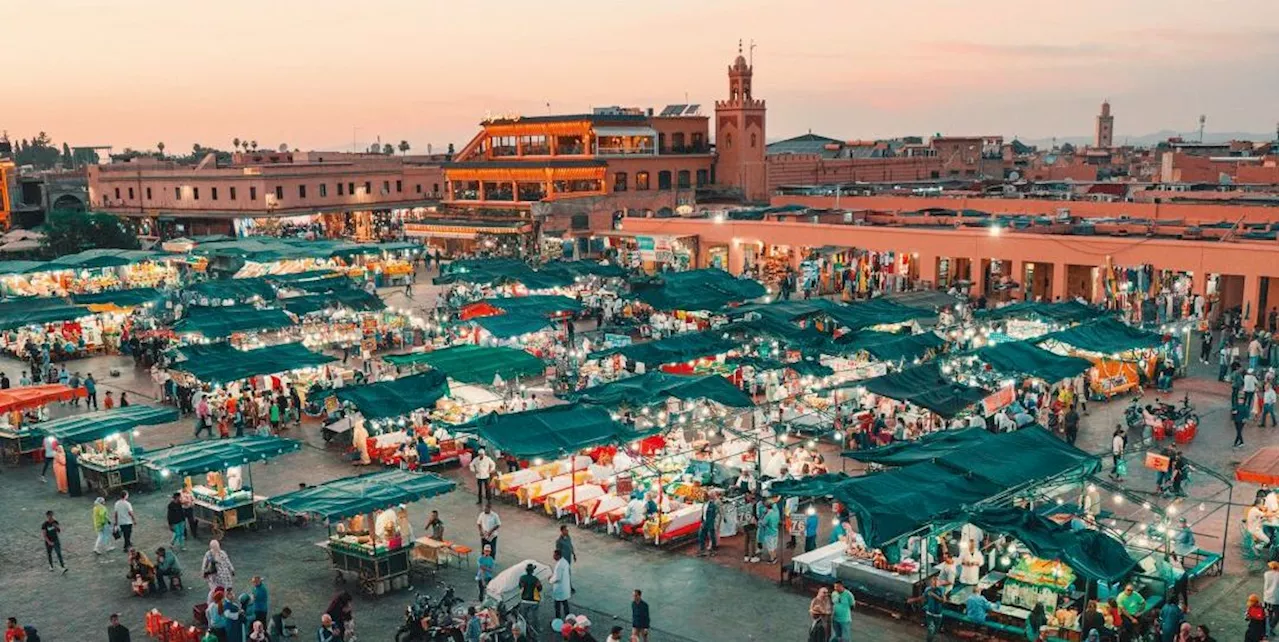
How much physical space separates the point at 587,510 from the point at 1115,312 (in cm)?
2202

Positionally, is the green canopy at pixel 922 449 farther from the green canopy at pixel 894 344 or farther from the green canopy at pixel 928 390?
the green canopy at pixel 894 344

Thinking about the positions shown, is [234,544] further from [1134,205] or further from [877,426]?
[1134,205]

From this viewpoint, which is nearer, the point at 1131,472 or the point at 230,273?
the point at 1131,472

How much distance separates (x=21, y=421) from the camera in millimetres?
24422

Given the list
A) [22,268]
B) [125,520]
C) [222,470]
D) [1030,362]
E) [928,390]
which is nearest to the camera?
[125,520]

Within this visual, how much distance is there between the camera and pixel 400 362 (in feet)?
82.9

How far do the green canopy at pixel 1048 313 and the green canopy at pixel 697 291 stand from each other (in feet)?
28.4

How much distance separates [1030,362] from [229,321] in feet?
73.1

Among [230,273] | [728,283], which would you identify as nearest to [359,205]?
[230,273]

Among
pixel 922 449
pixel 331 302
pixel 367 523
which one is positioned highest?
pixel 331 302

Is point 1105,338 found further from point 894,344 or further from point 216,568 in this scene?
point 216,568

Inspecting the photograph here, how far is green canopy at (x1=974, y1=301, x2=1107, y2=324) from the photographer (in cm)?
2952

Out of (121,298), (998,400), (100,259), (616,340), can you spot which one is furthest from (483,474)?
(100,259)

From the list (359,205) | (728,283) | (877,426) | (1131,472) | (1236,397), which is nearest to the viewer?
(1131,472)
